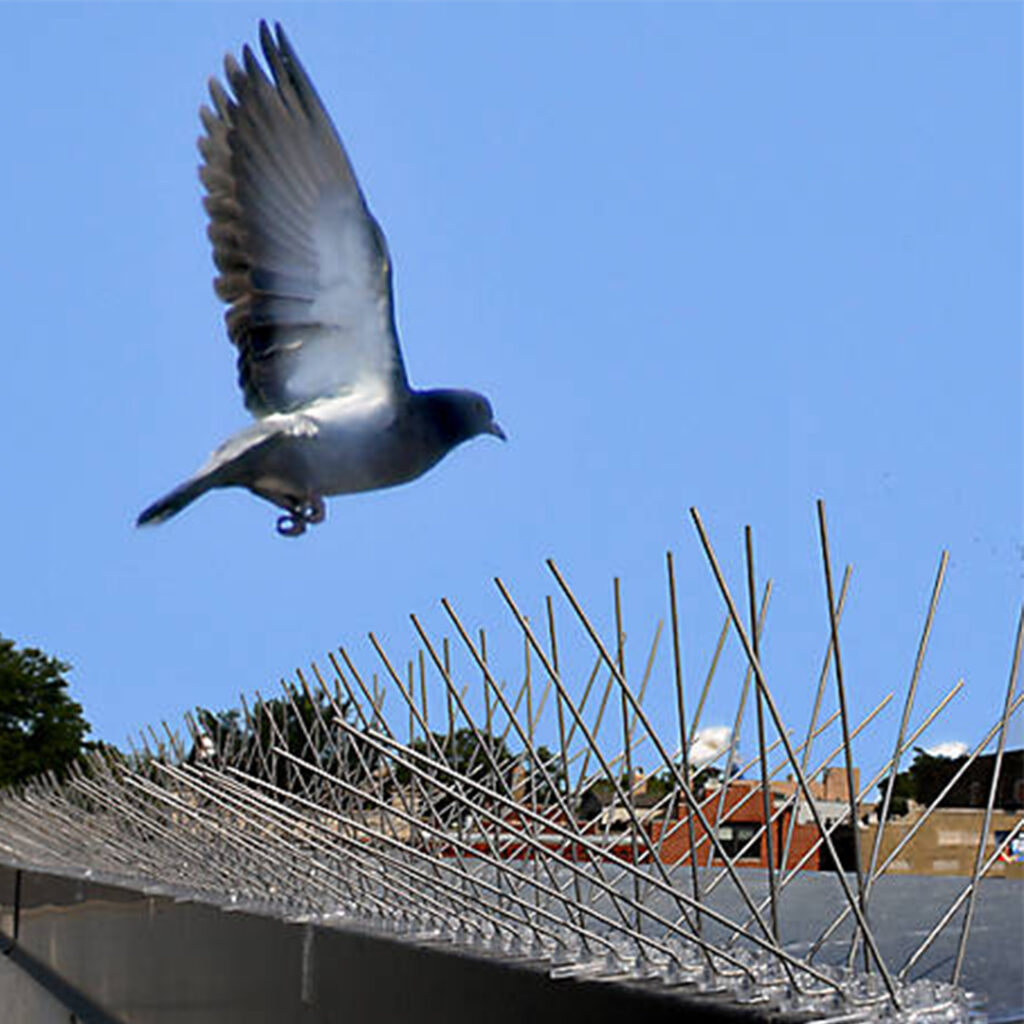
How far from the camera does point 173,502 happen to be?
7309mm

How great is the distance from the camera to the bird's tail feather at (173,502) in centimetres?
701

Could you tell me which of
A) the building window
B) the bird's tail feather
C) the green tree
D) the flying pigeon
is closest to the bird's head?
the flying pigeon

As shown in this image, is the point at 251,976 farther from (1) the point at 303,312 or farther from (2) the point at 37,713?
(2) the point at 37,713

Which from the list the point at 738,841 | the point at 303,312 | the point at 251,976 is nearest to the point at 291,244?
the point at 303,312

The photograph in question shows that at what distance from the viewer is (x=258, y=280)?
8594 mm

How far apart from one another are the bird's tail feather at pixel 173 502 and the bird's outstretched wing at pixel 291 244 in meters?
1.09

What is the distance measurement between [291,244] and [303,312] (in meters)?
0.35

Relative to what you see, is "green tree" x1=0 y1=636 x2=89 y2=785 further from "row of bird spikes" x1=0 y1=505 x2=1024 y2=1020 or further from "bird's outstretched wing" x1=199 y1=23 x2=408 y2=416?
"row of bird spikes" x1=0 y1=505 x2=1024 y2=1020

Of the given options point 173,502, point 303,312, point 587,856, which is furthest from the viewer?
point 303,312

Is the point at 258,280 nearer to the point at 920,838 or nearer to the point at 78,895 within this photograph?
the point at 78,895

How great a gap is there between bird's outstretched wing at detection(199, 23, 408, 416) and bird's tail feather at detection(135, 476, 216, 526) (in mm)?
1091

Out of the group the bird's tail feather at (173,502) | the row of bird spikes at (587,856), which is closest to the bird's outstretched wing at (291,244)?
the bird's tail feather at (173,502)

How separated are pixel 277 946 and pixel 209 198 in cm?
656

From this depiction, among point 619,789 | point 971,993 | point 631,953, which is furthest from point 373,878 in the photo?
point 971,993
